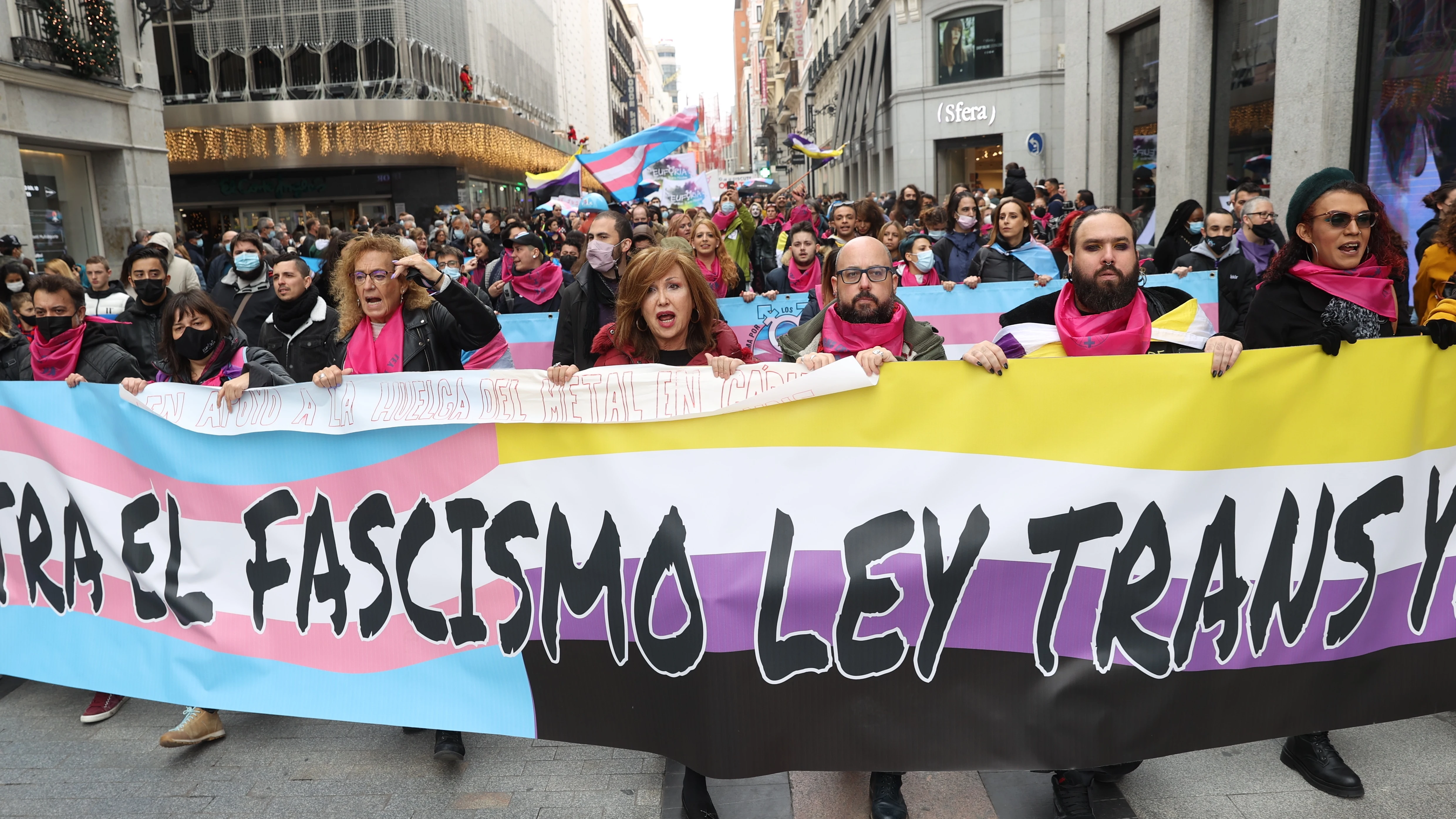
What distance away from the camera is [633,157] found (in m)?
18.5

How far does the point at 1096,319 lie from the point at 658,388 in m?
1.36

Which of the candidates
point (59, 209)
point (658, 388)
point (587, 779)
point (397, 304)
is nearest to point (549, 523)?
point (658, 388)

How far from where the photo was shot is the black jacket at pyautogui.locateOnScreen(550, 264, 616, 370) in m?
4.88

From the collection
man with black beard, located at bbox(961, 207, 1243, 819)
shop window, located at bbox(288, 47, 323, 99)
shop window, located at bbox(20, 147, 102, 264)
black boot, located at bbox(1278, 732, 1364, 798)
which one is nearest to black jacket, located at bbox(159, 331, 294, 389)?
man with black beard, located at bbox(961, 207, 1243, 819)

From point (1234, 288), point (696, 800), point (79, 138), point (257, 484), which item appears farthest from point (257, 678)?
point (79, 138)

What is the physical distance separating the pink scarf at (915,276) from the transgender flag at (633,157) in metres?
11.1

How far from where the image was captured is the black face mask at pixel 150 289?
523cm

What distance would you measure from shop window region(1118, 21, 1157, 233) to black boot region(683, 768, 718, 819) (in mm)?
12338

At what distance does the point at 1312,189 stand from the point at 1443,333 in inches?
25.6

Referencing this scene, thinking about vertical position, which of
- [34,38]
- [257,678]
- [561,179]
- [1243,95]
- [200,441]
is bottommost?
[257,678]

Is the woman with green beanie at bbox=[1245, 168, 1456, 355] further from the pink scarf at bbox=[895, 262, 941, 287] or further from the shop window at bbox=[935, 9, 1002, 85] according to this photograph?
the shop window at bbox=[935, 9, 1002, 85]

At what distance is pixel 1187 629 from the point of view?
2844 millimetres

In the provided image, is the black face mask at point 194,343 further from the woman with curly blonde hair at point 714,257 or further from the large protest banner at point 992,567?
the woman with curly blonde hair at point 714,257

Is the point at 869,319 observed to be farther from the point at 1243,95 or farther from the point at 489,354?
the point at 1243,95
